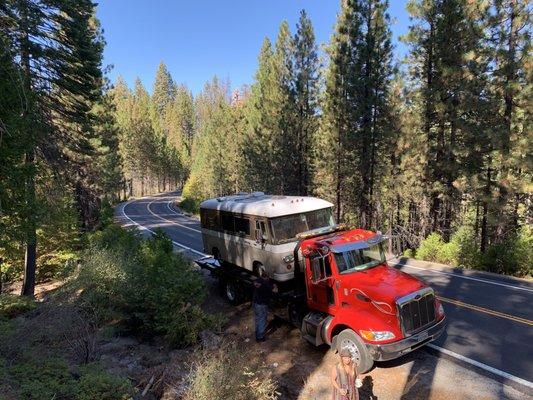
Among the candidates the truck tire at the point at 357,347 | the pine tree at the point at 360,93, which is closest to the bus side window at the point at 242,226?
the truck tire at the point at 357,347

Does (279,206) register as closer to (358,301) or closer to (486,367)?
(358,301)

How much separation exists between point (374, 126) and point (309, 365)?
17.4 metres

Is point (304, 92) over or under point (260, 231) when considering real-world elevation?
over

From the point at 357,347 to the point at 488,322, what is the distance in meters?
4.31

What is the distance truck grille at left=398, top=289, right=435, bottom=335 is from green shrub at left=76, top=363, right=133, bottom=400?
507 cm

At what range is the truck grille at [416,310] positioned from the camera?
704cm

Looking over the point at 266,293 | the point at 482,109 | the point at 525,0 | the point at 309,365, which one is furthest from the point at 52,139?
the point at 525,0

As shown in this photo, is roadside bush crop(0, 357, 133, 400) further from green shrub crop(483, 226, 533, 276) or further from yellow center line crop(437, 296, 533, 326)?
green shrub crop(483, 226, 533, 276)

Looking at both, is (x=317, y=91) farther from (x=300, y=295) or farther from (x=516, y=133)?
(x=300, y=295)

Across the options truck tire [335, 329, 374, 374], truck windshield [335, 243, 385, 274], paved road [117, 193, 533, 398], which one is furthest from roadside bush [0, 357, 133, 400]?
paved road [117, 193, 533, 398]

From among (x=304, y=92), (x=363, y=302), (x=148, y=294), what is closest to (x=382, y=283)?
(x=363, y=302)

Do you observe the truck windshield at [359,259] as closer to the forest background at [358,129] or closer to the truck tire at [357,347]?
the truck tire at [357,347]

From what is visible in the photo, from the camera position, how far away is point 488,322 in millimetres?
9234

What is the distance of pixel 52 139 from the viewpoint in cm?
1573
